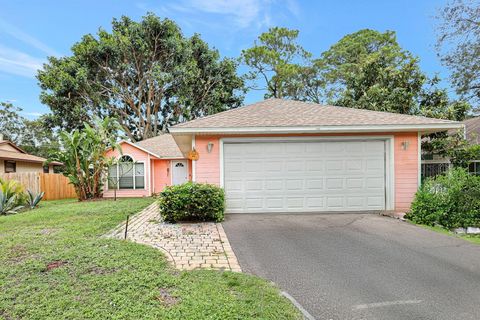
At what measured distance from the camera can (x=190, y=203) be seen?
22.8 feet

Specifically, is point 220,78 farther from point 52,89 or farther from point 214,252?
point 214,252

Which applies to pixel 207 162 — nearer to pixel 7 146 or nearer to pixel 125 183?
pixel 125 183

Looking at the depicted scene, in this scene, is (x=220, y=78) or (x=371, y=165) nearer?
(x=371, y=165)

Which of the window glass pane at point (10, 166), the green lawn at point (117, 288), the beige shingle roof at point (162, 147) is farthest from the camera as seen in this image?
the window glass pane at point (10, 166)

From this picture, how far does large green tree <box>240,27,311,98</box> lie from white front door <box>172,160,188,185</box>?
11.2 meters

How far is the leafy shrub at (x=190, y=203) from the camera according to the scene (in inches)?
274

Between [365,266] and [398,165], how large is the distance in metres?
5.11

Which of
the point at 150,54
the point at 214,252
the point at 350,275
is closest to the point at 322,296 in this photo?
the point at 350,275

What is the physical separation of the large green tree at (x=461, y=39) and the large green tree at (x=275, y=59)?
47.4 feet

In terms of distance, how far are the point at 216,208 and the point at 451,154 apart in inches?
363

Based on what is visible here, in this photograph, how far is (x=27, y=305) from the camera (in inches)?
112

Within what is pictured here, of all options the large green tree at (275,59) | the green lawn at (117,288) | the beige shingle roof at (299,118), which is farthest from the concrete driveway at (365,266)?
the large green tree at (275,59)

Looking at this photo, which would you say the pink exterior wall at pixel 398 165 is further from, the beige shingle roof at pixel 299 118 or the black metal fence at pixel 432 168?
the black metal fence at pixel 432 168

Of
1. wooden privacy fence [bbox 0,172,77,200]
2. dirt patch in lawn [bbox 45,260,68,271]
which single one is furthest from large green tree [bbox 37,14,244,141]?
dirt patch in lawn [bbox 45,260,68,271]
